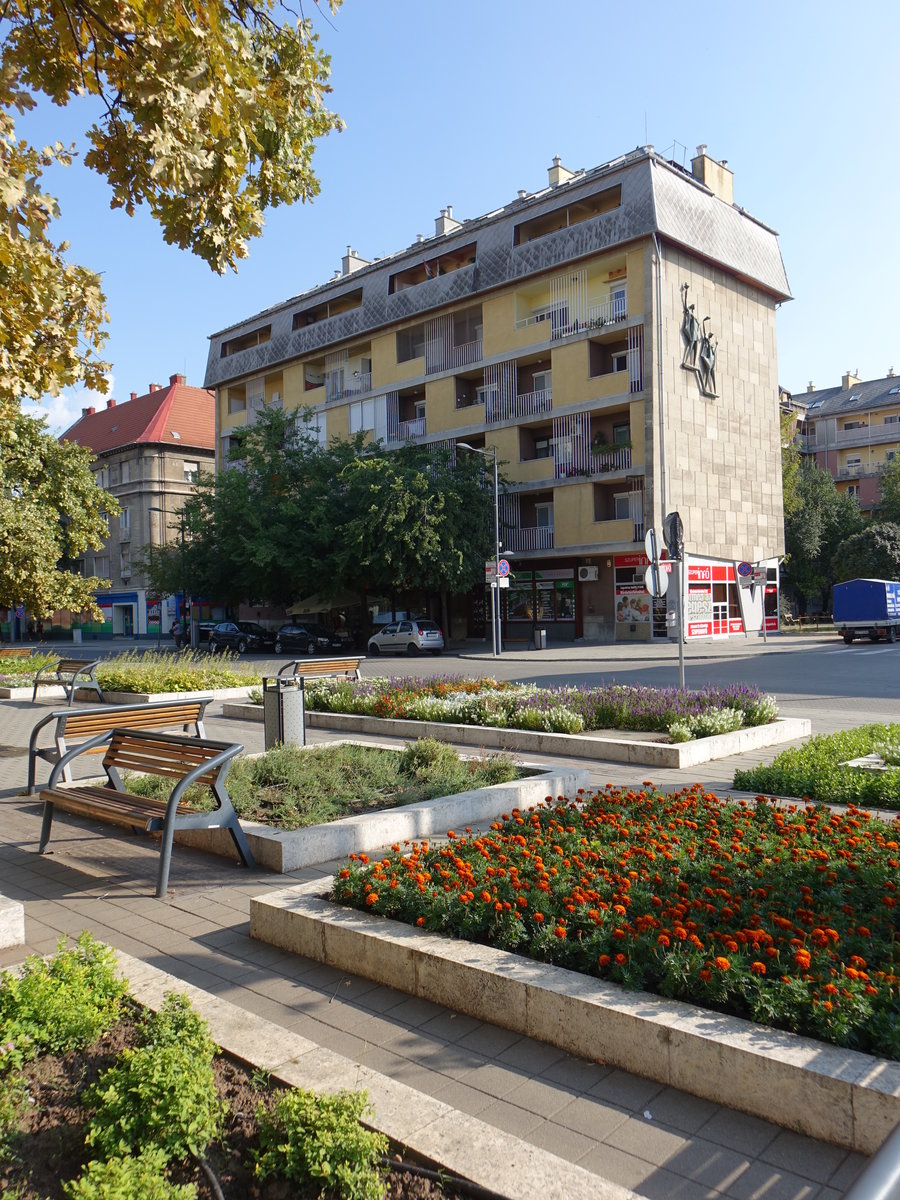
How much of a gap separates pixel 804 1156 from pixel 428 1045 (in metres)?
1.41

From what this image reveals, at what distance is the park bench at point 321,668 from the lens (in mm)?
14277

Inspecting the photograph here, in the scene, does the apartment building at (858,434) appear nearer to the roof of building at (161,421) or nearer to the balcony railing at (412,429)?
the balcony railing at (412,429)

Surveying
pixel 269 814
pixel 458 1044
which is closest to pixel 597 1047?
pixel 458 1044

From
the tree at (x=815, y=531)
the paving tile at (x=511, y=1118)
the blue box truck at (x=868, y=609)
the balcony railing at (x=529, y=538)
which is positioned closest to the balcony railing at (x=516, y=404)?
the balcony railing at (x=529, y=538)

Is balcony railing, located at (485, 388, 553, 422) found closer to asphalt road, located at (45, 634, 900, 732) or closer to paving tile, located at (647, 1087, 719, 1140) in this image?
asphalt road, located at (45, 634, 900, 732)

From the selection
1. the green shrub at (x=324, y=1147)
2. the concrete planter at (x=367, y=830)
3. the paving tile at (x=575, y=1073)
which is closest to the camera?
the green shrub at (x=324, y=1147)

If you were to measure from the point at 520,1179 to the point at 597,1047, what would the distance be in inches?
41.6

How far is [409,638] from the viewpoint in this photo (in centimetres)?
3628

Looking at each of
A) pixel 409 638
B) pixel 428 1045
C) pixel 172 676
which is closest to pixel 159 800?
pixel 428 1045

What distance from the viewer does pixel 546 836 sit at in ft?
17.6

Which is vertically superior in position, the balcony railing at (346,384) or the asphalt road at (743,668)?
the balcony railing at (346,384)

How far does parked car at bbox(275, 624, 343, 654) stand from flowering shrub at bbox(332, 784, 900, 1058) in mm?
34356

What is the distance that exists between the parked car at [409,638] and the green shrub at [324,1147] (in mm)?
33439

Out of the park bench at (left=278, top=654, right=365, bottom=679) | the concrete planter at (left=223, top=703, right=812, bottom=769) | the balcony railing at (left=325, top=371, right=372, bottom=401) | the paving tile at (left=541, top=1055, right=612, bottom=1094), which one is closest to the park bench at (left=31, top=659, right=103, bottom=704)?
the park bench at (left=278, top=654, right=365, bottom=679)
